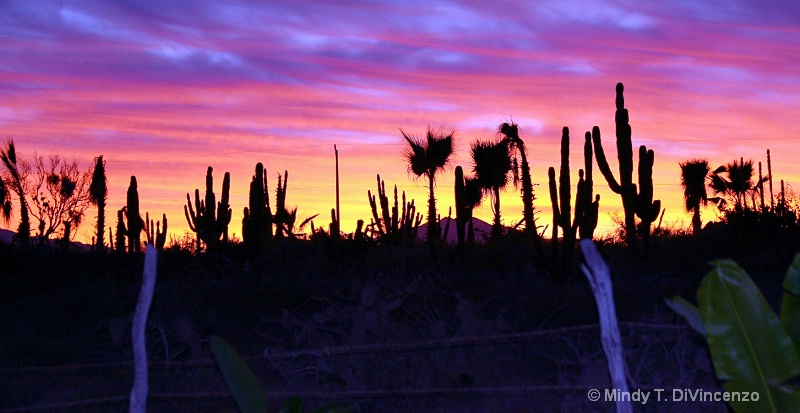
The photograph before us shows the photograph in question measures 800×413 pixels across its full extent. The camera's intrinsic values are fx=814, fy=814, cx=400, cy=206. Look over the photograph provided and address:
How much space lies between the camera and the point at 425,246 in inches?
926

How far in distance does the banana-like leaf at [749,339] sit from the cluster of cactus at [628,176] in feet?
50.0

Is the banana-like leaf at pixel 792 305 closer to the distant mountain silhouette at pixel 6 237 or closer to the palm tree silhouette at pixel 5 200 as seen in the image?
the distant mountain silhouette at pixel 6 237

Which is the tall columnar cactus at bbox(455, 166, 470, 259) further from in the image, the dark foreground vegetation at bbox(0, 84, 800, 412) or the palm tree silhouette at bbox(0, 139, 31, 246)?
the palm tree silhouette at bbox(0, 139, 31, 246)

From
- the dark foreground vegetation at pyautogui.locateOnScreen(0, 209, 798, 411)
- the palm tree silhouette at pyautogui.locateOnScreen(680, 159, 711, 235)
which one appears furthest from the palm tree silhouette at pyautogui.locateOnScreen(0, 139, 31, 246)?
the palm tree silhouette at pyautogui.locateOnScreen(680, 159, 711, 235)

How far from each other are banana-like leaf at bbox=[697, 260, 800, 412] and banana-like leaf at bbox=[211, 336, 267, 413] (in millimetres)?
2147

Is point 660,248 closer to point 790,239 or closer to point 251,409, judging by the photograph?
point 790,239

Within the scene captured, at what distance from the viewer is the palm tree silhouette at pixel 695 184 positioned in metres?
42.5

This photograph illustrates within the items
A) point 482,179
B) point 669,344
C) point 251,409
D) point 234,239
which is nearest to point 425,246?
point 234,239

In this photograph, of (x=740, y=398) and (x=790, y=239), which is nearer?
(x=740, y=398)

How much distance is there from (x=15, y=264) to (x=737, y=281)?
21316mm

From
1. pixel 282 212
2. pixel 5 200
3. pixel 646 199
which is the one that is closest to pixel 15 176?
pixel 5 200

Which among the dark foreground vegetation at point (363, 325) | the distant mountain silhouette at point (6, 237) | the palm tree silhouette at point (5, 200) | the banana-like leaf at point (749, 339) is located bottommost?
the dark foreground vegetation at point (363, 325)

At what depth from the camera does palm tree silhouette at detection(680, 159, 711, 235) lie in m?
42.5

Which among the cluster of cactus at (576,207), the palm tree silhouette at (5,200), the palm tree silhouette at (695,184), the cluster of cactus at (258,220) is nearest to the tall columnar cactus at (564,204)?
the cluster of cactus at (576,207)
